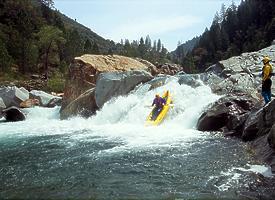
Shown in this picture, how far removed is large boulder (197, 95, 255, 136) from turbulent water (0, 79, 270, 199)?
2.47ft

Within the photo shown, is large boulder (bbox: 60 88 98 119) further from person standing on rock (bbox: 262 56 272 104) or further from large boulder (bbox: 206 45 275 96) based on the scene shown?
person standing on rock (bbox: 262 56 272 104)

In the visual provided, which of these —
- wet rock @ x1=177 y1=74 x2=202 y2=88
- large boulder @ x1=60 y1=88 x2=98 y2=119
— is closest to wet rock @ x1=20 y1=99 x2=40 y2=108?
large boulder @ x1=60 y1=88 x2=98 y2=119

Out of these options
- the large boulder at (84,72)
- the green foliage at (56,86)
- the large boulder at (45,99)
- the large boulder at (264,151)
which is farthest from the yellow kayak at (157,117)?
the green foliage at (56,86)

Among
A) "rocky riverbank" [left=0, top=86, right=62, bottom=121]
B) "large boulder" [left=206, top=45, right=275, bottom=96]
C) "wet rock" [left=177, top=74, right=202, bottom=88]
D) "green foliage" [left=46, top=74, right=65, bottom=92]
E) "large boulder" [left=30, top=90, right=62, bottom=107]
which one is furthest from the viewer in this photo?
"green foliage" [left=46, top=74, right=65, bottom=92]

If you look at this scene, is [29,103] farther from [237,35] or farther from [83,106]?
[237,35]

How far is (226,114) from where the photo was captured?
552 inches

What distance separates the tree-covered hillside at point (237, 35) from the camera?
77750 mm

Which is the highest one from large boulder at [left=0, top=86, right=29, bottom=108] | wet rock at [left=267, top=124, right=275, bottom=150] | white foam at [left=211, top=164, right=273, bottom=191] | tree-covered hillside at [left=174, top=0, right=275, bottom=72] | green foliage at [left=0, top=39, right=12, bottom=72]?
tree-covered hillside at [left=174, top=0, right=275, bottom=72]

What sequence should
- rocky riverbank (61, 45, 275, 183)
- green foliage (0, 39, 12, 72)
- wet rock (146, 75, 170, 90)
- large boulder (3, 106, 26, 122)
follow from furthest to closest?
green foliage (0, 39, 12, 72)
large boulder (3, 106, 26, 122)
wet rock (146, 75, 170, 90)
rocky riverbank (61, 45, 275, 183)

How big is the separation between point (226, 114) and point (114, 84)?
9.60 m

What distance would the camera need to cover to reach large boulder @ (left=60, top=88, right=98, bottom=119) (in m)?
22.7

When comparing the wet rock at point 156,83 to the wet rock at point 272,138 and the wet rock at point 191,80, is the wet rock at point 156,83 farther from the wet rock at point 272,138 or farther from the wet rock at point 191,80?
the wet rock at point 272,138

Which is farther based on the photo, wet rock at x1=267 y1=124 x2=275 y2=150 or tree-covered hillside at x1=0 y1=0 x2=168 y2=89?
tree-covered hillside at x1=0 y1=0 x2=168 y2=89

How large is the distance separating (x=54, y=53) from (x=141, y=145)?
56915 mm
